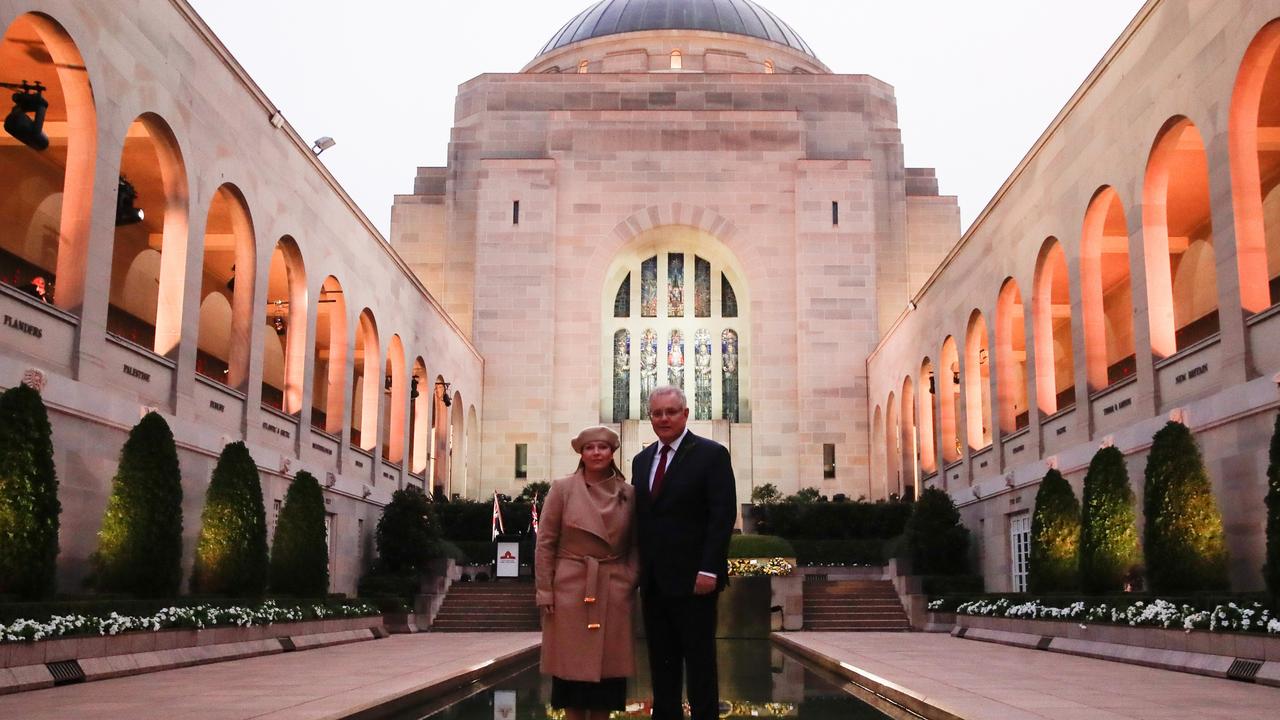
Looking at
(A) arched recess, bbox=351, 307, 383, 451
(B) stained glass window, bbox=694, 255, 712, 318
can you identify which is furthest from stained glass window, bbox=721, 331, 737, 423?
(A) arched recess, bbox=351, 307, 383, 451

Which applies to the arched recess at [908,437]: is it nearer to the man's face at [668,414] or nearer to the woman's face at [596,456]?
the man's face at [668,414]

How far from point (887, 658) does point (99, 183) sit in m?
11.1

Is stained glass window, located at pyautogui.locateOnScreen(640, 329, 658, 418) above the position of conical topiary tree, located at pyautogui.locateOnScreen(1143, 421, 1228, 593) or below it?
above

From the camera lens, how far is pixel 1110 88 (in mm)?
19062

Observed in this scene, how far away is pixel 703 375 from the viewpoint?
43.4 m

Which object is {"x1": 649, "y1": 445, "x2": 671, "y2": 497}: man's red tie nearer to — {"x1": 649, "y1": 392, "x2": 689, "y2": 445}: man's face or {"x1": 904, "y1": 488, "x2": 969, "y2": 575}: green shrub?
{"x1": 649, "y1": 392, "x2": 689, "y2": 445}: man's face

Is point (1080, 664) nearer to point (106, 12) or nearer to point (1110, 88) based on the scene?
point (1110, 88)

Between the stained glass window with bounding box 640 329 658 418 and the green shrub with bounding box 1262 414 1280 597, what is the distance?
3159 cm

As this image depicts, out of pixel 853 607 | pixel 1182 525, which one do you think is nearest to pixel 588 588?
pixel 1182 525

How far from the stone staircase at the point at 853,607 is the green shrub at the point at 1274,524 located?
12964 millimetres

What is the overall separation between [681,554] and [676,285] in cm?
3808

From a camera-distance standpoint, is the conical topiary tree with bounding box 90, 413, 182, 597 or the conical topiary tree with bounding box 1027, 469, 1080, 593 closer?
the conical topiary tree with bounding box 90, 413, 182, 597

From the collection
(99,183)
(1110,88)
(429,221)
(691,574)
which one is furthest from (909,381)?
(691,574)

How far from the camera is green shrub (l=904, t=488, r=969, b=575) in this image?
25.2m
